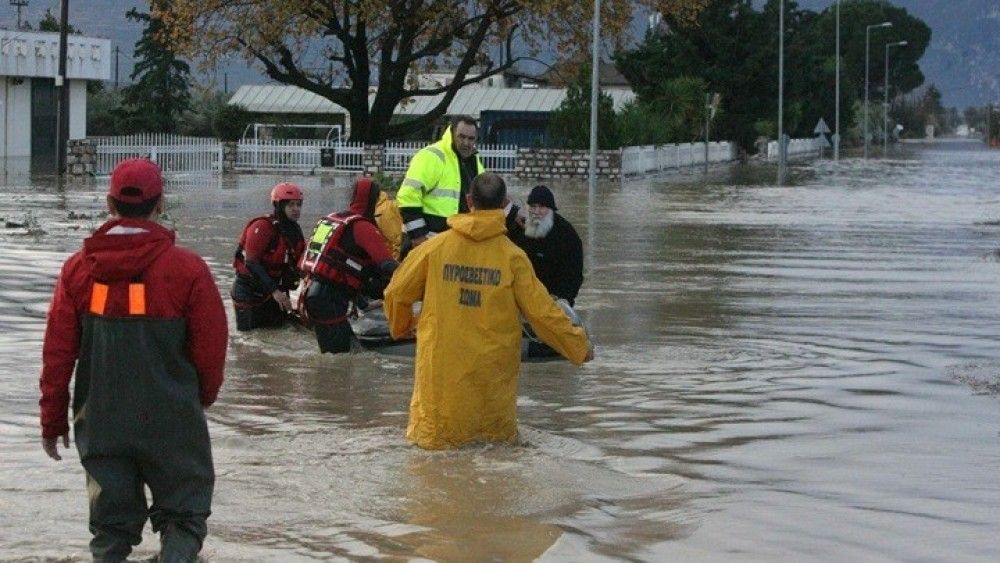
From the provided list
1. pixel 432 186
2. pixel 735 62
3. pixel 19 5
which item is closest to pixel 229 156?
pixel 19 5

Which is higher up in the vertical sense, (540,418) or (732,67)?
(732,67)

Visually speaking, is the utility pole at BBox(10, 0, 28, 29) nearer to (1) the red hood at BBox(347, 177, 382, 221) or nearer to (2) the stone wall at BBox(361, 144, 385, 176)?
(2) the stone wall at BBox(361, 144, 385, 176)

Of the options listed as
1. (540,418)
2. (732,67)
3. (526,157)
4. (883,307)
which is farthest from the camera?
(732,67)

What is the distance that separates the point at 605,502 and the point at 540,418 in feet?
7.86

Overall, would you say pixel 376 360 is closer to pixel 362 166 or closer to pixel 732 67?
pixel 362 166

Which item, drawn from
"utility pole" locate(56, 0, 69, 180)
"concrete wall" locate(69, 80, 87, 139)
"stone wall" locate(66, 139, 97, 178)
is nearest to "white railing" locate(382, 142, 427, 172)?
"stone wall" locate(66, 139, 97, 178)

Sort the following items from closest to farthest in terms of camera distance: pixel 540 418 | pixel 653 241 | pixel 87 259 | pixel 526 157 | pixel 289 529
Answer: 1. pixel 87 259
2. pixel 289 529
3. pixel 540 418
4. pixel 653 241
5. pixel 526 157

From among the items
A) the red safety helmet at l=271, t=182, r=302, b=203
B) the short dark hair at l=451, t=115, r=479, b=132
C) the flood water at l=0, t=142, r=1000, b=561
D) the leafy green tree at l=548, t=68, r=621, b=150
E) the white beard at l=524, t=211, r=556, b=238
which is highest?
the leafy green tree at l=548, t=68, r=621, b=150

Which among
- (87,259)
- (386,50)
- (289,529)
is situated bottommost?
(289,529)

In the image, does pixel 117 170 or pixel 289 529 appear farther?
pixel 289 529

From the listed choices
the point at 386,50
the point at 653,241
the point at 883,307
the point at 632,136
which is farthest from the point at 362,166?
the point at 883,307

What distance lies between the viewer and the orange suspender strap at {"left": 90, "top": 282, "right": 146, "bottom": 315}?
610 cm

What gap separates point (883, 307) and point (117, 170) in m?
11.9

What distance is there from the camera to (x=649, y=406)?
11008 mm
